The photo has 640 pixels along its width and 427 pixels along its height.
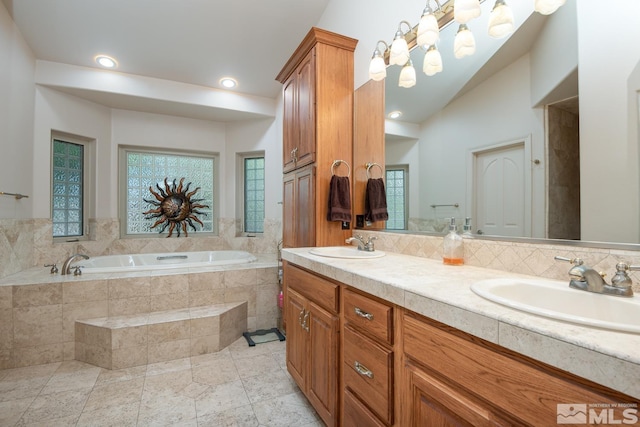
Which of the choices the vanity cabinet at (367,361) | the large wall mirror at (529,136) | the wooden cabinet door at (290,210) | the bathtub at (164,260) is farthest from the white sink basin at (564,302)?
the bathtub at (164,260)

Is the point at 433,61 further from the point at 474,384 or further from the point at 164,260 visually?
the point at 164,260

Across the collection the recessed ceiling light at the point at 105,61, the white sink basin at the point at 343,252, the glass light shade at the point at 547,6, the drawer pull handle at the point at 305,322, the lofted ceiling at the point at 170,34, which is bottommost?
the drawer pull handle at the point at 305,322

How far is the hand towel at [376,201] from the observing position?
195 centimetres

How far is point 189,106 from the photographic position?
359cm

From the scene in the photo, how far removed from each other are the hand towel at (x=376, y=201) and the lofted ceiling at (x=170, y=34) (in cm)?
169

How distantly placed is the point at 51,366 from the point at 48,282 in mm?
628

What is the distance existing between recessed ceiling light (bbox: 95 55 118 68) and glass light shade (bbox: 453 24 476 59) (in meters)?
3.28

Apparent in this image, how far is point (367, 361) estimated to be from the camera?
1.08m

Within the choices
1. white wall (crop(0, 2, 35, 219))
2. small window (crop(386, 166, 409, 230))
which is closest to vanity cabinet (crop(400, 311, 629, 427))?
small window (crop(386, 166, 409, 230))

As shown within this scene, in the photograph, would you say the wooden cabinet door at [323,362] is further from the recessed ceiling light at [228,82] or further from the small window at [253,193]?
the recessed ceiling light at [228,82]

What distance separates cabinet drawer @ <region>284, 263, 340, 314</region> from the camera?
4.29 feet

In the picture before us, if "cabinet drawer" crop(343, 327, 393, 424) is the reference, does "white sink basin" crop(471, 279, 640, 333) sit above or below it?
above

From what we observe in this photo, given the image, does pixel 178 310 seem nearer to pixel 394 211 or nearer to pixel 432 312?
pixel 394 211

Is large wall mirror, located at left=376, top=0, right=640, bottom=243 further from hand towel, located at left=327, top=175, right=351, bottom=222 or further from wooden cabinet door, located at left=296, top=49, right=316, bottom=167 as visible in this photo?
wooden cabinet door, located at left=296, top=49, right=316, bottom=167
